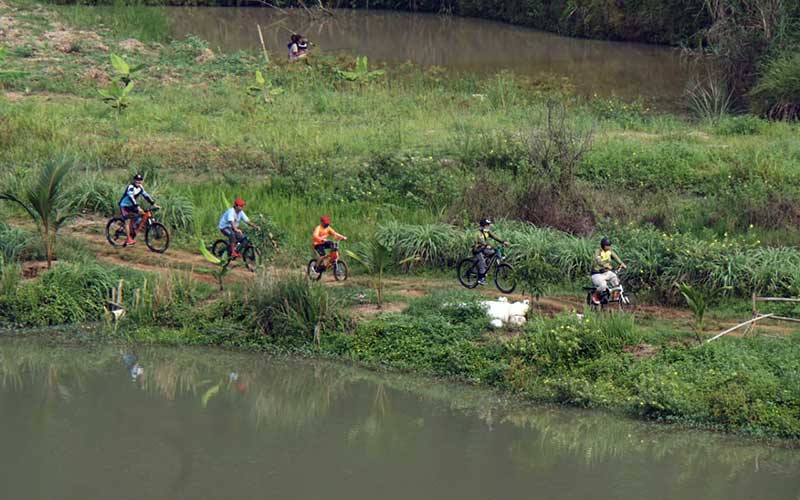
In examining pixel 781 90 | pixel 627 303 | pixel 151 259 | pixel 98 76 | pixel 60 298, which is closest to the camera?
pixel 627 303

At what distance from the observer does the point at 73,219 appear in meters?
17.0

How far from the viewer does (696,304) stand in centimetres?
1278

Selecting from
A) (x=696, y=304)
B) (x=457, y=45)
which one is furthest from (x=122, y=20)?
(x=696, y=304)

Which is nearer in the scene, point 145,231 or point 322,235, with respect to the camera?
point 322,235

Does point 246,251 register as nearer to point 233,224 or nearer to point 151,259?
point 233,224

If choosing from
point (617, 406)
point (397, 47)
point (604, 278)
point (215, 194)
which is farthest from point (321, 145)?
point (397, 47)

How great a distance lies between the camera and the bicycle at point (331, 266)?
14.8 meters

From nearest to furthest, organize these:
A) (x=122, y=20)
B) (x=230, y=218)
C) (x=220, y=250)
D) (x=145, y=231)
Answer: (x=230, y=218) → (x=220, y=250) → (x=145, y=231) → (x=122, y=20)

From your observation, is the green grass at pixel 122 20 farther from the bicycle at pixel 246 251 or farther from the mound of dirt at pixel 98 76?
the bicycle at pixel 246 251

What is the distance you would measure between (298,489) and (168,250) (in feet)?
22.9

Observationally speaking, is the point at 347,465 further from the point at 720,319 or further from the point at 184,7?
the point at 184,7

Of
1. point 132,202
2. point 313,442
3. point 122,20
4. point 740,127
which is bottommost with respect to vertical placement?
point 313,442

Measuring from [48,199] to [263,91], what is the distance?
32.0 feet

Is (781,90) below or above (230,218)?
above
